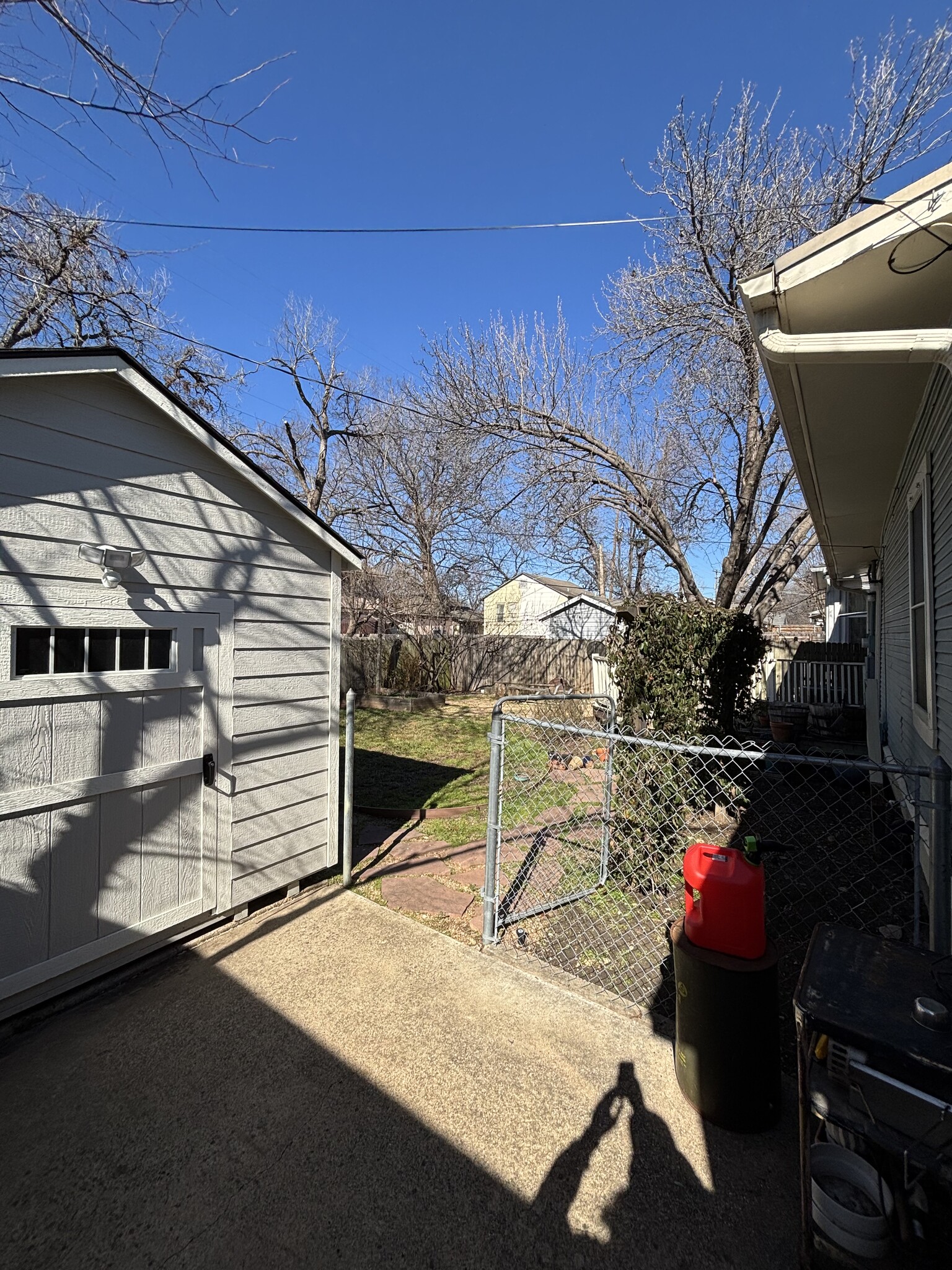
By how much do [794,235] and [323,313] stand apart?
11386 millimetres

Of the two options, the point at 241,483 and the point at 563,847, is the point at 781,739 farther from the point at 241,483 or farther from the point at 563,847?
the point at 241,483

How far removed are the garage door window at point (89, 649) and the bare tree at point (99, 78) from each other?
2.54 m

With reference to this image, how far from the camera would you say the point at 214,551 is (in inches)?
141

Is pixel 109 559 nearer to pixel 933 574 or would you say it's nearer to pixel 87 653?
pixel 87 653

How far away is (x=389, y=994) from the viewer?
3.09m

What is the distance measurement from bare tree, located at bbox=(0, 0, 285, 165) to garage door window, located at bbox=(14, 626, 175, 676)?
254 centimetres

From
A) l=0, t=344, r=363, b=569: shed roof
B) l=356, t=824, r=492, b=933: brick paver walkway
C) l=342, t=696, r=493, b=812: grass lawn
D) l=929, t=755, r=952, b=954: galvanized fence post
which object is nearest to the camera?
l=929, t=755, r=952, b=954: galvanized fence post

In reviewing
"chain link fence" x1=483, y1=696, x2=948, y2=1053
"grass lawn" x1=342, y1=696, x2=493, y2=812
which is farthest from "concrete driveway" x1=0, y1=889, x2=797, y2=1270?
"grass lawn" x1=342, y1=696, x2=493, y2=812

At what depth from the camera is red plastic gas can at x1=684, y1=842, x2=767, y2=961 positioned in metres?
2.22

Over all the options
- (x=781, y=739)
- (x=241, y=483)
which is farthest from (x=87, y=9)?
(x=781, y=739)

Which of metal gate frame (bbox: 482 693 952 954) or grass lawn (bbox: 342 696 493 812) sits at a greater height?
metal gate frame (bbox: 482 693 952 954)

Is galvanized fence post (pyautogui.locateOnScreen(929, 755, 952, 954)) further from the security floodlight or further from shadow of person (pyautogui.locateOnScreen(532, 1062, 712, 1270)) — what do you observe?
the security floodlight

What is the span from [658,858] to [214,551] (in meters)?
3.73

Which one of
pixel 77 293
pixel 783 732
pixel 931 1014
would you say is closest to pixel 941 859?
pixel 931 1014
